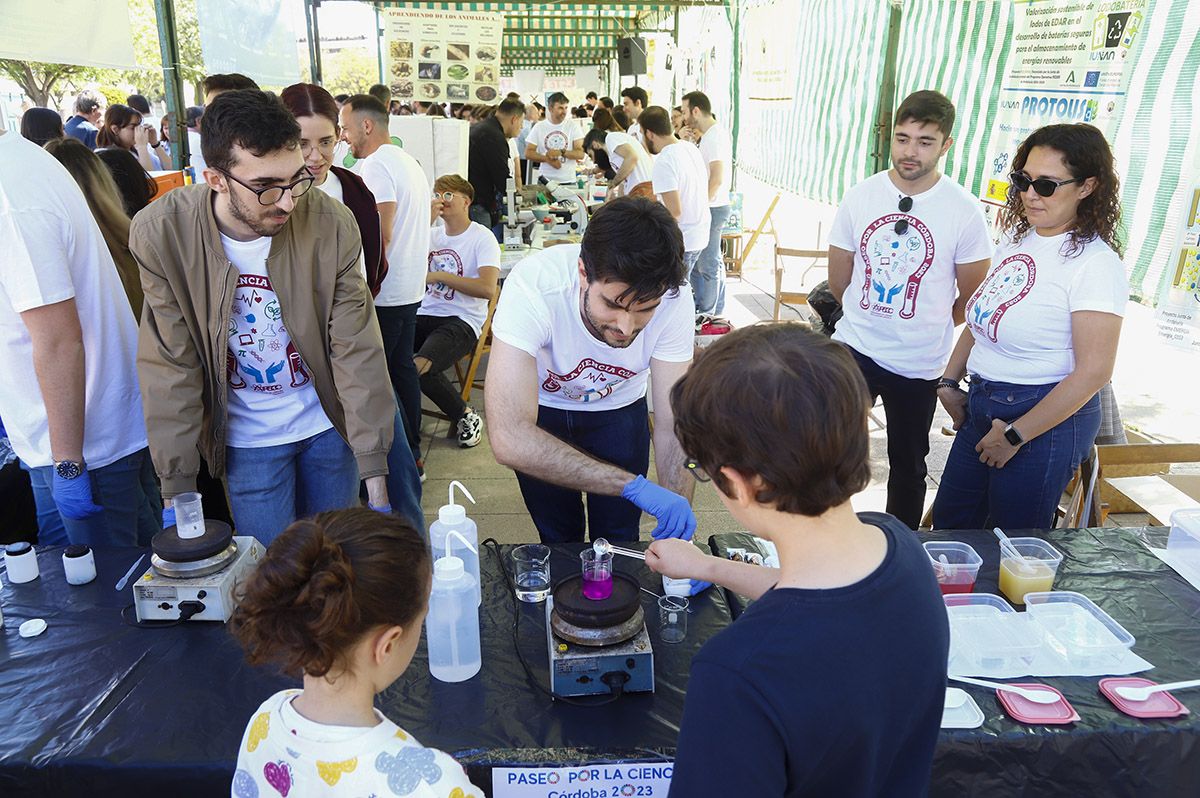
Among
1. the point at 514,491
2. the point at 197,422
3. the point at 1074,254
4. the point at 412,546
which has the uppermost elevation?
the point at 1074,254

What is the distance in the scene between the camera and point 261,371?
6.72 feet

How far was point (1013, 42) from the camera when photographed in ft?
13.0

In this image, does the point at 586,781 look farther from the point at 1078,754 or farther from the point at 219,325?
the point at 219,325

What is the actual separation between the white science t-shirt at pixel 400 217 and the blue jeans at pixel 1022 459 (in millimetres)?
2503

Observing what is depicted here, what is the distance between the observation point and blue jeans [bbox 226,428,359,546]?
2.13 meters

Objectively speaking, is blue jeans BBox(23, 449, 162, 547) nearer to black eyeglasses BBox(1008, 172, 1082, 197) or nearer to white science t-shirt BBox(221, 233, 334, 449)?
white science t-shirt BBox(221, 233, 334, 449)

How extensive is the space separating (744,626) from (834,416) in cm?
24

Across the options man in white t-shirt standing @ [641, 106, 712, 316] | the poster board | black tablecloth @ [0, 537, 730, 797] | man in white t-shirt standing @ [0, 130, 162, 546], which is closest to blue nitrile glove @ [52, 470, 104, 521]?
man in white t-shirt standing @ [0, 130, 162, 546]

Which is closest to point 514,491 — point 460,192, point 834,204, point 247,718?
point 460,192

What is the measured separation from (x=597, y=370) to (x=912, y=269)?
1351mm

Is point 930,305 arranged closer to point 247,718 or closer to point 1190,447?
point 1190,447

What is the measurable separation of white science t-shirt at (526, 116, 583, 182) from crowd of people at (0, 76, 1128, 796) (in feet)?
22.1

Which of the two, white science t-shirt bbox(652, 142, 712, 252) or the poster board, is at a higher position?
the poster board

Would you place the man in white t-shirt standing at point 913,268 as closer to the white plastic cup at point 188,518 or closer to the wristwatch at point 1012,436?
the wristwatch at point 1012,436
